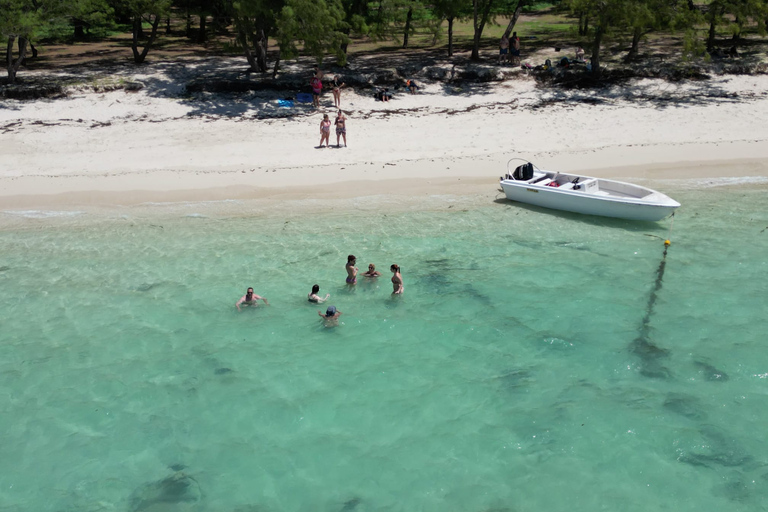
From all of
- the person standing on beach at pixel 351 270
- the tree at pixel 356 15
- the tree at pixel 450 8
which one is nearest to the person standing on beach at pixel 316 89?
the tree at pixel 356 15

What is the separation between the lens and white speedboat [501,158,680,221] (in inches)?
649

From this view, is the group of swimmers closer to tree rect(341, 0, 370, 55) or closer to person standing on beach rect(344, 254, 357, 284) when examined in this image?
person standing on beach rect(344, 254, 357, 284)

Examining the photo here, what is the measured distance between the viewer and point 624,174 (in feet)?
65.8

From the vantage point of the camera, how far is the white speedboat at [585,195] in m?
16.5

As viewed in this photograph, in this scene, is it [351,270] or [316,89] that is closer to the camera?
[351,270]

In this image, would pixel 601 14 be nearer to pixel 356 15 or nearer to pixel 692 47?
pixel 692 47

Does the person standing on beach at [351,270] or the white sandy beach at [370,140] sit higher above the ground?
the white sandy beach at [370,140]

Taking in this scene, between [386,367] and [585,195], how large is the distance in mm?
8508

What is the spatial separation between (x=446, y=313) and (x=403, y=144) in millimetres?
10196

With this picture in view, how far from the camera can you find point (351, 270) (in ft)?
44.8

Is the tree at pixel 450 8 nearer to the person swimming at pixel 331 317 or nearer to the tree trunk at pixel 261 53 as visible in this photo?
the tree trunk at pixel 261 53

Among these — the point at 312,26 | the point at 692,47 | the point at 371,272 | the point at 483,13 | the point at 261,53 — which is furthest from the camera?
the point at 483,13

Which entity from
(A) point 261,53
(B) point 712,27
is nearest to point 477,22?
(A) point 261,53

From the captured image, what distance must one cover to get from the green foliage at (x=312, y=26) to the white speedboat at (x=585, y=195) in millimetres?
9640
